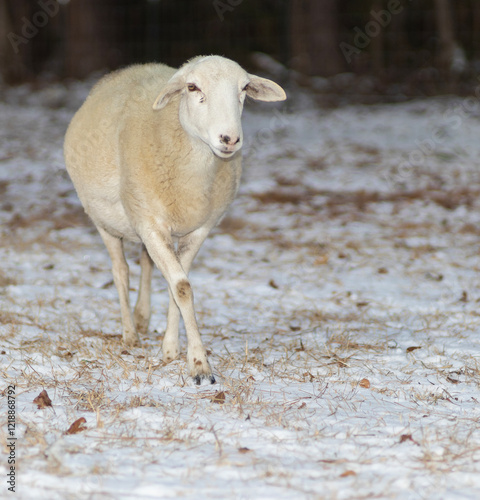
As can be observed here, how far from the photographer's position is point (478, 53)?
20.8 m

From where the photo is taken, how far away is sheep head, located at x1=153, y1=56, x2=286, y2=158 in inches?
154

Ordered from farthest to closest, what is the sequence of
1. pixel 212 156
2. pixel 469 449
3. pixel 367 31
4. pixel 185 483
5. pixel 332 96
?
pixel 367 31 → pixel 332 96 → pixel 212 156 → pixel 469 449 → pixel 185 483

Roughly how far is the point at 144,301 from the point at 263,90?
6.04 ft

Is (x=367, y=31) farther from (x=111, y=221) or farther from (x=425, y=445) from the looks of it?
(x=425, y=445)

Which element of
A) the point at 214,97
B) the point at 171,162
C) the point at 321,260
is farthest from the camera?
the point at 321,260

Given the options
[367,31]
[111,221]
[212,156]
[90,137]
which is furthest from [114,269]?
[367,31]

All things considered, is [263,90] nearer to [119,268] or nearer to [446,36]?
[119,268]

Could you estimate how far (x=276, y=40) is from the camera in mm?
22891

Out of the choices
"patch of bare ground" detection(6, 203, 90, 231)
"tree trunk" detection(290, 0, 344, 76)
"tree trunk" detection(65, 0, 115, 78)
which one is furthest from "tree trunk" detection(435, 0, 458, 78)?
"patch of bare ground" detection(6, 203, 90, 231)

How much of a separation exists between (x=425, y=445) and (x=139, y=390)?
1.52 metres

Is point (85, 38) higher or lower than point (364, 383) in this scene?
lower

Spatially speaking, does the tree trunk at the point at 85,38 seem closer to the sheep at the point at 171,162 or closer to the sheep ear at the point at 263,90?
the sheep at the point at 171,162

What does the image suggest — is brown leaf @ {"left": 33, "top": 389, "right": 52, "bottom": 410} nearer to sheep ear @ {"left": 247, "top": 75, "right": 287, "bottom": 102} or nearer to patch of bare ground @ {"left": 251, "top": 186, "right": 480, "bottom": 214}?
sheep ear @ {"left": 247, "top": 75, "right": 287, "bottom": 102}

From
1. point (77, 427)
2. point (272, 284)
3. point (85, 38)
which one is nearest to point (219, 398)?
point (77, 427)
